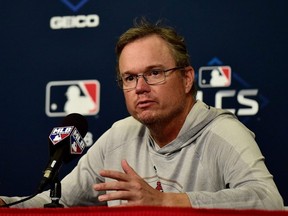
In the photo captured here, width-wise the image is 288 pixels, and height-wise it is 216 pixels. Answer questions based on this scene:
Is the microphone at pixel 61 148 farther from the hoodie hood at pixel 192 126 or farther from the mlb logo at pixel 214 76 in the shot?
the mlb logo at pixel 214 76

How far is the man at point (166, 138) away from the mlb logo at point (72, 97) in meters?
0.28

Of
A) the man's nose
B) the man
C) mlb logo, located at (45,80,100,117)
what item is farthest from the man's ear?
mlb logo, located at (45,80,100,117)

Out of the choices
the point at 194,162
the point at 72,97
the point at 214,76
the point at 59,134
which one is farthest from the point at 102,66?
the point at 59,134

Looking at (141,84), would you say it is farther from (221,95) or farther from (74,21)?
(74,21)

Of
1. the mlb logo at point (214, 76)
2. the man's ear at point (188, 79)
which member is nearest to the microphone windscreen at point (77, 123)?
the man's ear at point (188, 79)

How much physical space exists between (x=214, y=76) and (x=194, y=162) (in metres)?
0.47

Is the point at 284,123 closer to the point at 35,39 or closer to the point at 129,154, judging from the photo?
the point at 129,154

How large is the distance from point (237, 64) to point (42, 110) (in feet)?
2.39

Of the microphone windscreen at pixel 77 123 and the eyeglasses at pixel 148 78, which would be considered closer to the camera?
the microphone windscreen at pixel 77 123

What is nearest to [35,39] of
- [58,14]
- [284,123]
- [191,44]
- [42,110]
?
[58,14]

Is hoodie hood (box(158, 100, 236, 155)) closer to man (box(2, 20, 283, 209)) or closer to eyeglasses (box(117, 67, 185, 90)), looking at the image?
man (box(2, 20, 283, 209))

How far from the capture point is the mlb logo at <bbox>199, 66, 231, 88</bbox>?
7.05 feet

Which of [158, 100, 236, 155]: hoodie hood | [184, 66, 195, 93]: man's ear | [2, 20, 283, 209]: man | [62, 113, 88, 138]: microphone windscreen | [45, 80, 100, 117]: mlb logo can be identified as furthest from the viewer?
[45, 80, 100, 117]: mlb logo

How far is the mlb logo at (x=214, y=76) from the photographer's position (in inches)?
84.6
